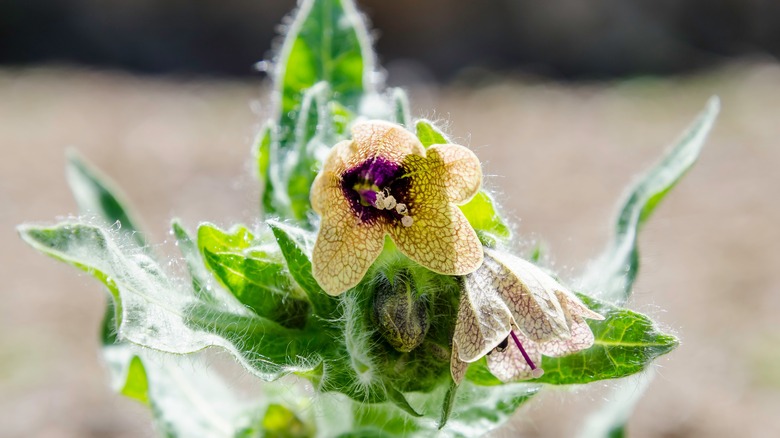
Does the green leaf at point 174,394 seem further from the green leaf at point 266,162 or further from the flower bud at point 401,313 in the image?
the flower bud at point 401,313

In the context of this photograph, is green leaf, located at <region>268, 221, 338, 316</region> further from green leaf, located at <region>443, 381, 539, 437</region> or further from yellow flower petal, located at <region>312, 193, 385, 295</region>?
green leaf, located at <region>443, 381, 539, 437</region>

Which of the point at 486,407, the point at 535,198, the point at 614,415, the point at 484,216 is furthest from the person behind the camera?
the point at 535,198

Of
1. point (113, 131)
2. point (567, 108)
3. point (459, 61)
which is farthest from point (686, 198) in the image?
point (113, 131)

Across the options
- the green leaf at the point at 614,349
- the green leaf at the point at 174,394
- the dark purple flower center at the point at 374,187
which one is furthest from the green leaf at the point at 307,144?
the green leaf at the point at 614,349

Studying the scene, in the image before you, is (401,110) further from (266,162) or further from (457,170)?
(266,162)

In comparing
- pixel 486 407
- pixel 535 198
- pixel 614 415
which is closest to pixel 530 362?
pixel 486 407

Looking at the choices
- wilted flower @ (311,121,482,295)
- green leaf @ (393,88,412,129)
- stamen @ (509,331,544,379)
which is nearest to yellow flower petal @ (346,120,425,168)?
wilted flower @ (311,121,482,295)

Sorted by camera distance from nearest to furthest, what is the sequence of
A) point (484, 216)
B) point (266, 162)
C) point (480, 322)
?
point (480, 322) < point (484, 216) < point (266, 162)
